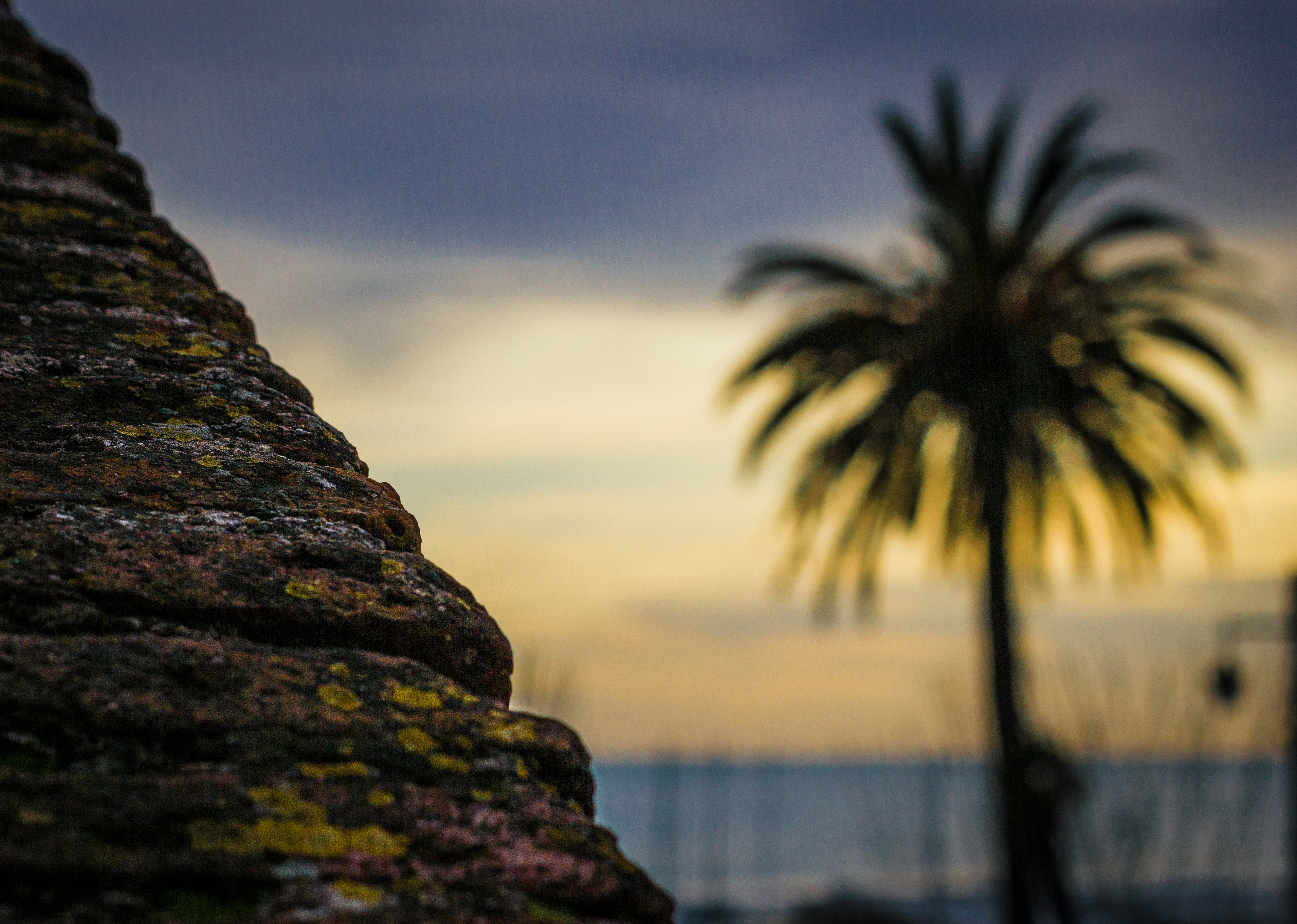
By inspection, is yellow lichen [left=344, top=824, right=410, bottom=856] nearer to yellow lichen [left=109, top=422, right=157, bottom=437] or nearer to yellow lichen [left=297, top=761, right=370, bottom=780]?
yellow lichen [left=297, top=761, right=370, bottom=780]

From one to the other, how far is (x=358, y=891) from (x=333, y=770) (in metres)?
0.19

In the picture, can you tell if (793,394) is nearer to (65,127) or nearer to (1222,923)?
(1222,923)

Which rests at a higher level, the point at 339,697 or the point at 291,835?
the point at 339,697

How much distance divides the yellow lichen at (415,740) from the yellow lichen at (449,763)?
14 millimetres

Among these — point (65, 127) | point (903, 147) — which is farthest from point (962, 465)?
point (65, 127)

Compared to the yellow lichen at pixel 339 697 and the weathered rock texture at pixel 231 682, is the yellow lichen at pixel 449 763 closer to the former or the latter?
the weathered rock texture at pixel 231 682

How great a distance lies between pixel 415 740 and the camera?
1.53m

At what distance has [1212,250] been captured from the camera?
13.2m

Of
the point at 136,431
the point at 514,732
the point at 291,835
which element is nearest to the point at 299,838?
the point at 291,835

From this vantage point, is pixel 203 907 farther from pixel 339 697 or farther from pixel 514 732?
pixel 514 732

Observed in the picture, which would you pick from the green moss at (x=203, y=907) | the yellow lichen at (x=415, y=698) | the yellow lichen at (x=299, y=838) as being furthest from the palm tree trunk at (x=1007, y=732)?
the green moss at (x=203, y=907)

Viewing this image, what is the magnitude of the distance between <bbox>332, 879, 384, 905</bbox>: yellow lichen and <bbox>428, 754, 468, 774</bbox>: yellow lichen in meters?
0.21

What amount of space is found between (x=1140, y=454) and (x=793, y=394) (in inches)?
166

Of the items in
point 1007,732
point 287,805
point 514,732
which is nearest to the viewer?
point 287,805
